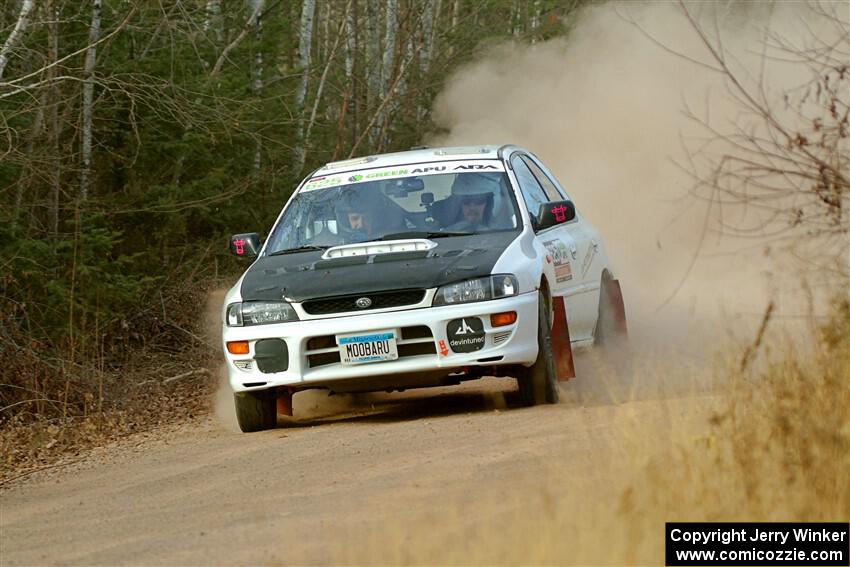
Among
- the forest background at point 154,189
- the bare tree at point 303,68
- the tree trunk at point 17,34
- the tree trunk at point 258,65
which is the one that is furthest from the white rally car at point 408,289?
the bare tree at point 303,68

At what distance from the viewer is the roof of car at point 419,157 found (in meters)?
11.0

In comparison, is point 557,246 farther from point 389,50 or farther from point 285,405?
point 389,50

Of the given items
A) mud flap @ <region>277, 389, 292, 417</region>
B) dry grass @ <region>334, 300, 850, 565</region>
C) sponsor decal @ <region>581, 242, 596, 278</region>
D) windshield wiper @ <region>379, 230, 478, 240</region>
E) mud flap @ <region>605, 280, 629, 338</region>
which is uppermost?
windshield wiper @ <region>379, 230, 478, 240</region>

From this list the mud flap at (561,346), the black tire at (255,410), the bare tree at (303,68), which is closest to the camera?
the black tire at (255,410)

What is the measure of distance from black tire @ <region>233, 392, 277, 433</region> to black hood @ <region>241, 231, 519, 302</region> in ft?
2.19

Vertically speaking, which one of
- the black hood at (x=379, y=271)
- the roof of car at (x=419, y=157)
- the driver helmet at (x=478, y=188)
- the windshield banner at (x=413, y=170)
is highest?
the roof of car at (x=419, y=157)

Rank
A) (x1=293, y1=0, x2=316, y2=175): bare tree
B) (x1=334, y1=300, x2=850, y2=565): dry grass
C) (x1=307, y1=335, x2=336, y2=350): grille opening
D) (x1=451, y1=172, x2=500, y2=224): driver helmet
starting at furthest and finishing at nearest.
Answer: (x1=293, y1=0, x2=316, y2=175): bare tree
(x1=451, y1=172, x2=500, y2=224): driver helmet
(x1=307, y1=335, x2=336, y2=350): grille opening
(x1=334, y1=300, x2=850, y2=565): dry grass

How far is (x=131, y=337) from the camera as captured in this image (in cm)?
1597

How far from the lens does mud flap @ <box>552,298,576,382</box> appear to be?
10.1 metres

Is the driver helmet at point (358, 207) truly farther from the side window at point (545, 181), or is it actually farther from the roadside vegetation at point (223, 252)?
the roadside vegetation at point (223, 252)

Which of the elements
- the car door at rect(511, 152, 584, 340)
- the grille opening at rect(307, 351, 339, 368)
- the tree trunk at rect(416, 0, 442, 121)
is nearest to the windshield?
the car door at rect(511, 152, 584, 340)

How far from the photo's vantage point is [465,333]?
9.21 m

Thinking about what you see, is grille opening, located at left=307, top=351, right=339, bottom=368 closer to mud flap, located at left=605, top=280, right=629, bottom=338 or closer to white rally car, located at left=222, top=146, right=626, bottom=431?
white rally car, located at left=222, top=146, right=626, bottom=431

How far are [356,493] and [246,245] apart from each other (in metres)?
3.79
